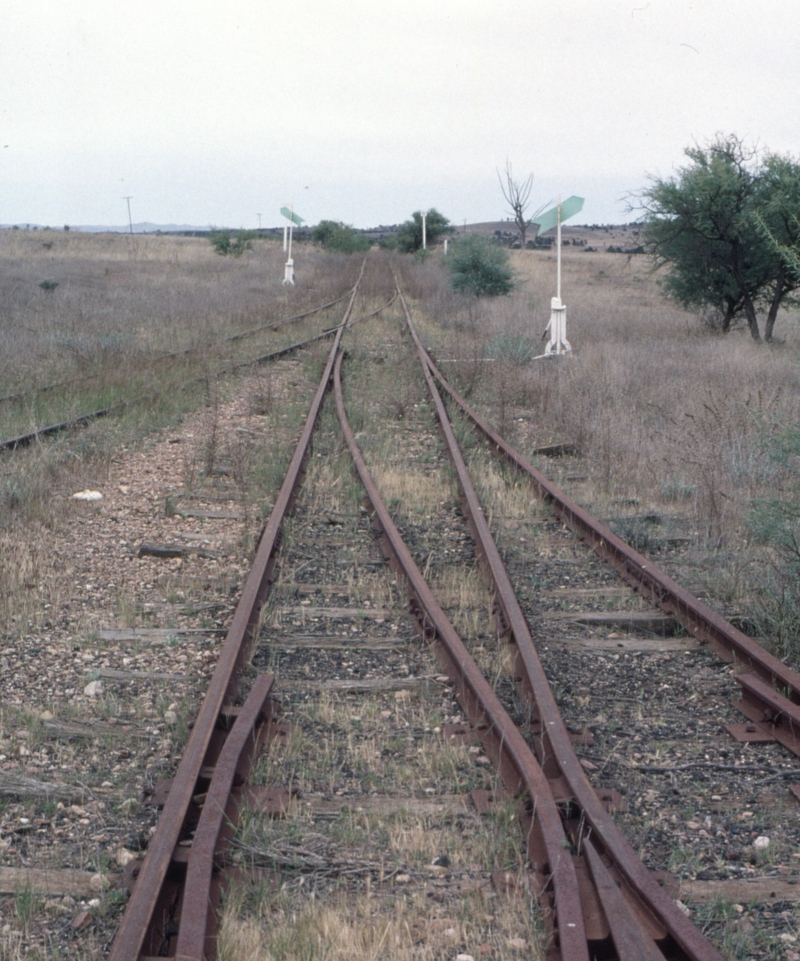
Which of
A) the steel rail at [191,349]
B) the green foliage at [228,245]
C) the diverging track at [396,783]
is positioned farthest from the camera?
the green foliage at [228,245]

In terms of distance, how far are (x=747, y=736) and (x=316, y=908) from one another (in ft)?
7.02

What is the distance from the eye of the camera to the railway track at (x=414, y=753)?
2.92 meters

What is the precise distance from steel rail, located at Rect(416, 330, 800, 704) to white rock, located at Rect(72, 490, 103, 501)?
371 centimetres

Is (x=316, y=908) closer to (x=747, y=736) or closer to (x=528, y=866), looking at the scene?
(x=528, y=866)

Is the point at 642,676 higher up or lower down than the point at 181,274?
lower down

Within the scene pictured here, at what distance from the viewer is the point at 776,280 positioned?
20328 mm

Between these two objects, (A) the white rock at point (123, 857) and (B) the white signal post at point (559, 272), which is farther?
(B) the white signal post at point (559, 272)

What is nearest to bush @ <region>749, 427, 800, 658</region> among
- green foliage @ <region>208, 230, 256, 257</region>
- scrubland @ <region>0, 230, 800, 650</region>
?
scrubland @ <region>0, 230, 800, 650</region>

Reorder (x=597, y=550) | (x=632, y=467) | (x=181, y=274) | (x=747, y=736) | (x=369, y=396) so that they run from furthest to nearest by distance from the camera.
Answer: (x=181, y=274) → (x=369, y=396) → (x=632, y=467) → (x=597, y=550) → (x=747, y=736)

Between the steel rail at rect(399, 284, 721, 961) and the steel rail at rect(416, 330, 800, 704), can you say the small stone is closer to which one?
the steel rail at rect(399, 284, 721, 961)

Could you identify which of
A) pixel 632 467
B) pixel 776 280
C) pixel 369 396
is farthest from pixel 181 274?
pixel 632 467

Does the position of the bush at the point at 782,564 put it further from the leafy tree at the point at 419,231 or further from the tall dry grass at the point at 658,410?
the leafy tree at the point at 419,231

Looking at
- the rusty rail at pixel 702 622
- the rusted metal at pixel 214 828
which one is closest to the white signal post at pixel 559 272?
the rusty rail at pixel 702 622

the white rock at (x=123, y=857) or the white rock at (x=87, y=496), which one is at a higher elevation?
the white rock at (x=87, y=496)
